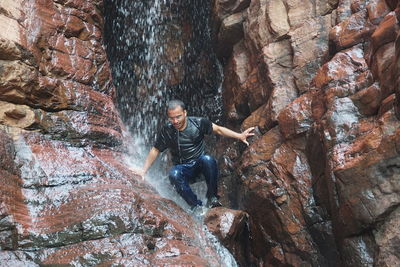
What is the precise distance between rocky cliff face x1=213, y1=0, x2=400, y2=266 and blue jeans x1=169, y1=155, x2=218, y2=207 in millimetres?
724

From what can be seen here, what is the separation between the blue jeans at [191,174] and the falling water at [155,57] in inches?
163

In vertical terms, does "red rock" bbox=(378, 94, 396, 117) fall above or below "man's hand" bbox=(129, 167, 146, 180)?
above

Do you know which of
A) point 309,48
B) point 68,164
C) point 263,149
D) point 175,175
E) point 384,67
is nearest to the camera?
point 384,67

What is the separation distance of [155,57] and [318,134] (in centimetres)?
665

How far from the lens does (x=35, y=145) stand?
569 centimetres

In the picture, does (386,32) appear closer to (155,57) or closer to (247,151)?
(247,151)

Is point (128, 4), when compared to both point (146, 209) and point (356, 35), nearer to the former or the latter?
point (356, 35)

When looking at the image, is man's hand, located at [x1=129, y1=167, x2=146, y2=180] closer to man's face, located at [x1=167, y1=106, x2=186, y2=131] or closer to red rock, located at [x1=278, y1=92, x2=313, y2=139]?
man's face, located at [x1=167, y1=106, x2=186, y2=131]

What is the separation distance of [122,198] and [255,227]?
2776 mm

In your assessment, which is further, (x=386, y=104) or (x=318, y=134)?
(x=318, y=134)

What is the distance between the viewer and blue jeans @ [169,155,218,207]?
6418 mm

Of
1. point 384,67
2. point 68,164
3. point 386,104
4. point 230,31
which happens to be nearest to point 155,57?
point 230,31

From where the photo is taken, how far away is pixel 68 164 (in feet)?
18.3

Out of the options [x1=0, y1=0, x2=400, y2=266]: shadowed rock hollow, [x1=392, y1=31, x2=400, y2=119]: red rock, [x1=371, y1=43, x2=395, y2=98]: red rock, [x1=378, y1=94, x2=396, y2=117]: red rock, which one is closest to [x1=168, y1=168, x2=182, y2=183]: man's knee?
[x1=0, y1=0, x2=400, y2=266]: shadowed rock hollow
